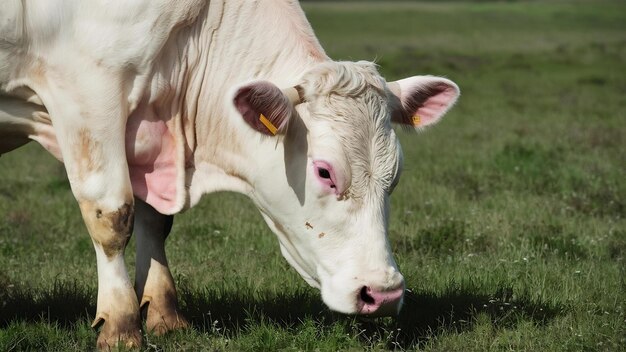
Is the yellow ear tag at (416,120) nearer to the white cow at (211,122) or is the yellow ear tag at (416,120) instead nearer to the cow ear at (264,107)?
the white cow at (211,122)

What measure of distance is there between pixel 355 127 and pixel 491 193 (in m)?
5.91

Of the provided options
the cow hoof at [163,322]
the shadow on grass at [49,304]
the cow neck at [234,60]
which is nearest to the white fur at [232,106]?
the cow neck at [234,60]

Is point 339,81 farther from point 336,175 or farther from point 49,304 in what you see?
point 49,304

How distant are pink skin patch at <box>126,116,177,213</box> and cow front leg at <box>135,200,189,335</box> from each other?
1.37 ft

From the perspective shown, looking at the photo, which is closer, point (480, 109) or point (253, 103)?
point (253, 103)

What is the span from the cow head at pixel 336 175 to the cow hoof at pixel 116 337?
1.12 metres

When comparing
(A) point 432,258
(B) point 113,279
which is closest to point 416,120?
(B) point 113,279

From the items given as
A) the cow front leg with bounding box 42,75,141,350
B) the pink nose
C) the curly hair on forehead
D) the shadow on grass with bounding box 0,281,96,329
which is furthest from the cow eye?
the shadow on grass with bounding box 0,281,96,329

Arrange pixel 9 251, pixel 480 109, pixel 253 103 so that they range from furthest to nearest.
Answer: pixel 480 109, pixel 9 251, pixel 253 103

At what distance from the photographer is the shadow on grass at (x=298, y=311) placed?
21.8 feet

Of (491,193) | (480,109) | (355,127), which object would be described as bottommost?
(480,109)

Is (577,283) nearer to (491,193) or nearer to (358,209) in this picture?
(358,209)

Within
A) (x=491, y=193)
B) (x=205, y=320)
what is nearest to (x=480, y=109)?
(x=491, y=193)

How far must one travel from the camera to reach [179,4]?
20.5 feet
